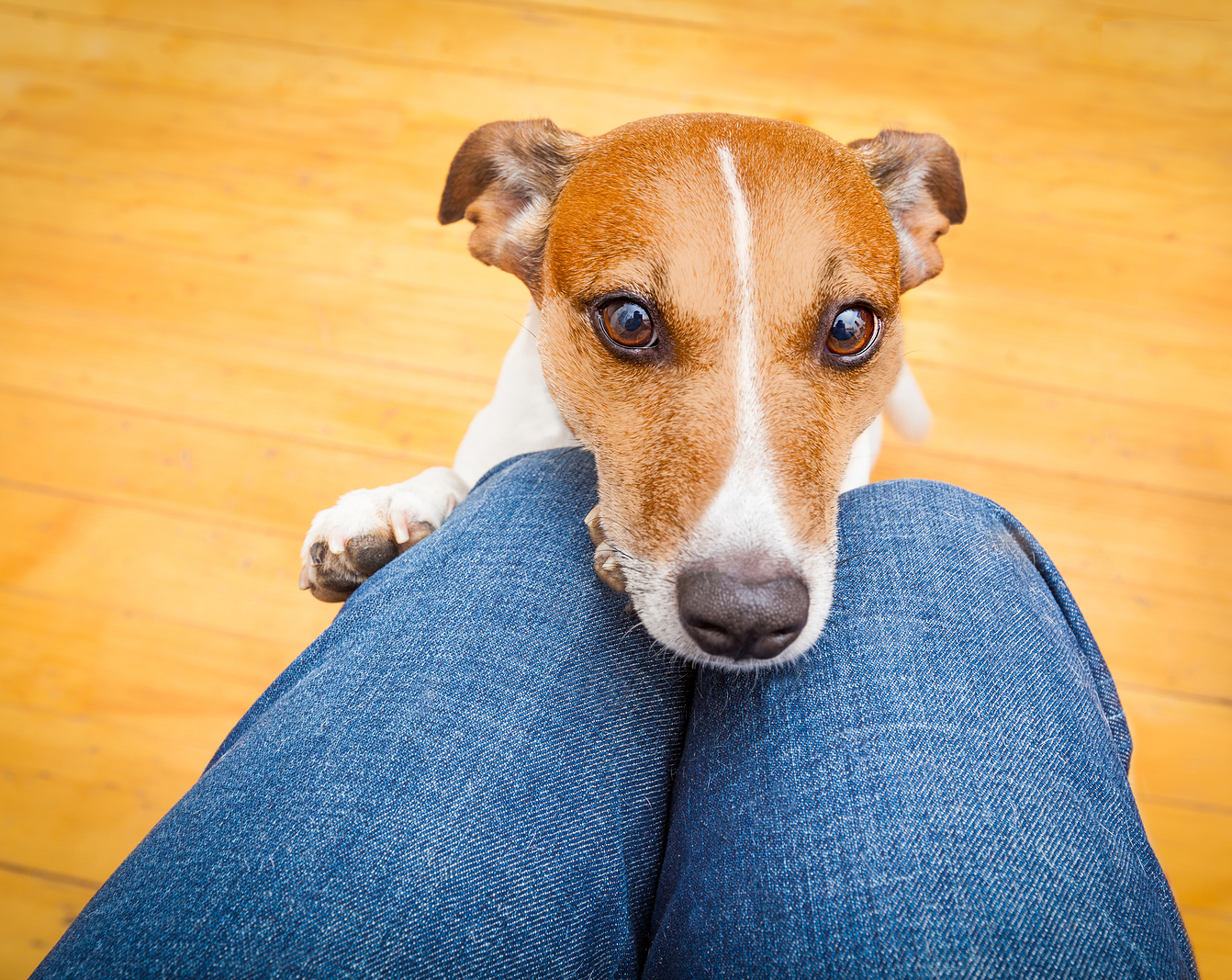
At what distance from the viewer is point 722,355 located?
3.84ft

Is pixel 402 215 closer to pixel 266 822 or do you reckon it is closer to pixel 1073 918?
pixel 266 822

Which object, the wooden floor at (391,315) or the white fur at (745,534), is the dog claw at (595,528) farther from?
the wooden floor at (391,315)

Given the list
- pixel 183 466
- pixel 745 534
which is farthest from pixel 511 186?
pixel 183 466

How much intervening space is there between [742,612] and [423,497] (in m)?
0.86

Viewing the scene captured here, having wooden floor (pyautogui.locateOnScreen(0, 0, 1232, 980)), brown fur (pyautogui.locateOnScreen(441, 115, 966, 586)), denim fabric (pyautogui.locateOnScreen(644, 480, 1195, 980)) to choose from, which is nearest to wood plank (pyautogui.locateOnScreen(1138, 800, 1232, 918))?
wooden floor (pyautogui.locateOnScreen(0, 0, 1232, 980))

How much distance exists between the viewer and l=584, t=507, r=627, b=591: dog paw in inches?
47.9

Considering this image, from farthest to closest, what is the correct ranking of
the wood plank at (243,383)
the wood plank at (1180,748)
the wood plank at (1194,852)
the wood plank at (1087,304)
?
the wood plank at (1087,304) → the wood plank at (243,383) → the wood plank at (1180,748) → the wood plank at (1194,852)

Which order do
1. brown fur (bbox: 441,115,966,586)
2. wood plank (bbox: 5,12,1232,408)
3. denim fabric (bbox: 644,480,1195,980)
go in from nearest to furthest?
1. denim fabric (bbox: 644,480,1195,980)
2. brown fur (bbox: 441,115,966,586)
3. wood plank (bbox: 5,12,1232,408)

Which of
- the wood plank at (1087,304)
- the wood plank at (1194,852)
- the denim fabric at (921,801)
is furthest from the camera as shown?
the wood plank at (1087,304)

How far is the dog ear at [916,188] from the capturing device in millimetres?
1549

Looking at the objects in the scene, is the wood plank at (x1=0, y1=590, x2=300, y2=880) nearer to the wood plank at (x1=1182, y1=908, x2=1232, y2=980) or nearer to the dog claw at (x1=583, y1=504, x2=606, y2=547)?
the dog claw at (x1=583, y1=504, x2=606, y2=547)

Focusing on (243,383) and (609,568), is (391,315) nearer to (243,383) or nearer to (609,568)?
(243,383)

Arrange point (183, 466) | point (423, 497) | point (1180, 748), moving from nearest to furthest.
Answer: point (423, 497), point (1180, 748), point (183, 466)

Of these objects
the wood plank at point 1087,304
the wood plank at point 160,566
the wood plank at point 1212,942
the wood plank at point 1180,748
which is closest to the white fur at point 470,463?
the wood plank at point 160,566
